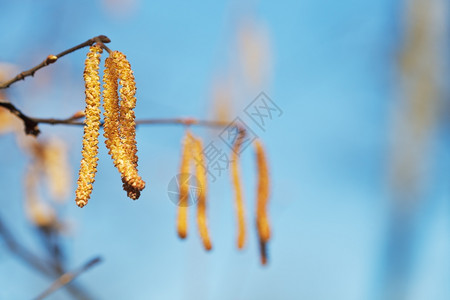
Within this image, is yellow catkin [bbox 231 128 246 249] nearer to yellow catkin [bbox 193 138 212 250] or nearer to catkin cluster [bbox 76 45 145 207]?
yellow catkin [bbox 193 138 212 250]

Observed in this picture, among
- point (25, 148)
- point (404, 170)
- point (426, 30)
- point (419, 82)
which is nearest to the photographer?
point (25, 148)

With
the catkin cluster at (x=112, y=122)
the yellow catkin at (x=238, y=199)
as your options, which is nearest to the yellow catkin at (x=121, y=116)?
the catkin cluster at (x=112, y=122)

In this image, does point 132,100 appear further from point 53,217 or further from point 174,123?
point 53,217

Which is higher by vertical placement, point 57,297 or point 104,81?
point 104,81

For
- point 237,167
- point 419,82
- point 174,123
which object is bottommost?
point 237,167

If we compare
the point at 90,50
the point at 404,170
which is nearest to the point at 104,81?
the point at 90,50

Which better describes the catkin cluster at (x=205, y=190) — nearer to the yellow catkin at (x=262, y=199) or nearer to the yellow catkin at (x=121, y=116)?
the yellow catkin at (x=262, y=199)
